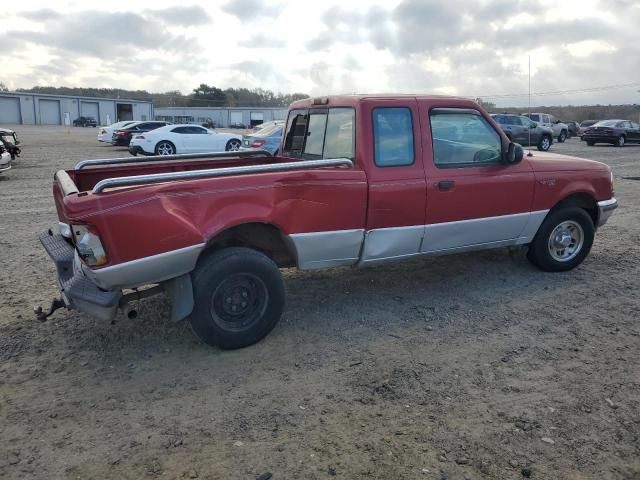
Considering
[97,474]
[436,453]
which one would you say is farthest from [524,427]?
[97,474]

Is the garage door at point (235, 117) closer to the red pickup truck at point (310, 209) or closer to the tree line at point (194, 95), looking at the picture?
the tree line at point (194, 95)

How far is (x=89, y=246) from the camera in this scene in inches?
139

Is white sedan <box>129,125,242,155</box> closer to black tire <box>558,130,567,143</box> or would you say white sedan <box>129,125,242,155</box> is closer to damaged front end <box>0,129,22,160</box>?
damaged front end <box>0,129,22,160</box>

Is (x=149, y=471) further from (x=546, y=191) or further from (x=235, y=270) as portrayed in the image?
(x=546, y=191)

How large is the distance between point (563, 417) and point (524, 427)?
0.30 metres

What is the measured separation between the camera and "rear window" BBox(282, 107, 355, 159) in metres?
4.81

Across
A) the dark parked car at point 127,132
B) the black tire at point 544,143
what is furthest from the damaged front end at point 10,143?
the black tire at point 544,143

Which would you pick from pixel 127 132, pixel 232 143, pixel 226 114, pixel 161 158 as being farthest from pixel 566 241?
pixel 226 114

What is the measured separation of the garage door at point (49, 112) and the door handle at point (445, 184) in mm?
81282

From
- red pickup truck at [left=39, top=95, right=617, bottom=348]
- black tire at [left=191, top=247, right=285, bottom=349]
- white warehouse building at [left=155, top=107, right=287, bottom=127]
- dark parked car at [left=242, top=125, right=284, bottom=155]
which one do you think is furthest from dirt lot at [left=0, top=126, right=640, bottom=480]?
white warehouse building at [left=155, top=107, right=287, bottom=127]

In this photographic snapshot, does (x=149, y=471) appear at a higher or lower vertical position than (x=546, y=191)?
lower

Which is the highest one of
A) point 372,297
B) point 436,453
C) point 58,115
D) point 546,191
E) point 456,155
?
point 58,115

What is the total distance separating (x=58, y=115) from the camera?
76.6 m

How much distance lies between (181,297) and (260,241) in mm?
854
